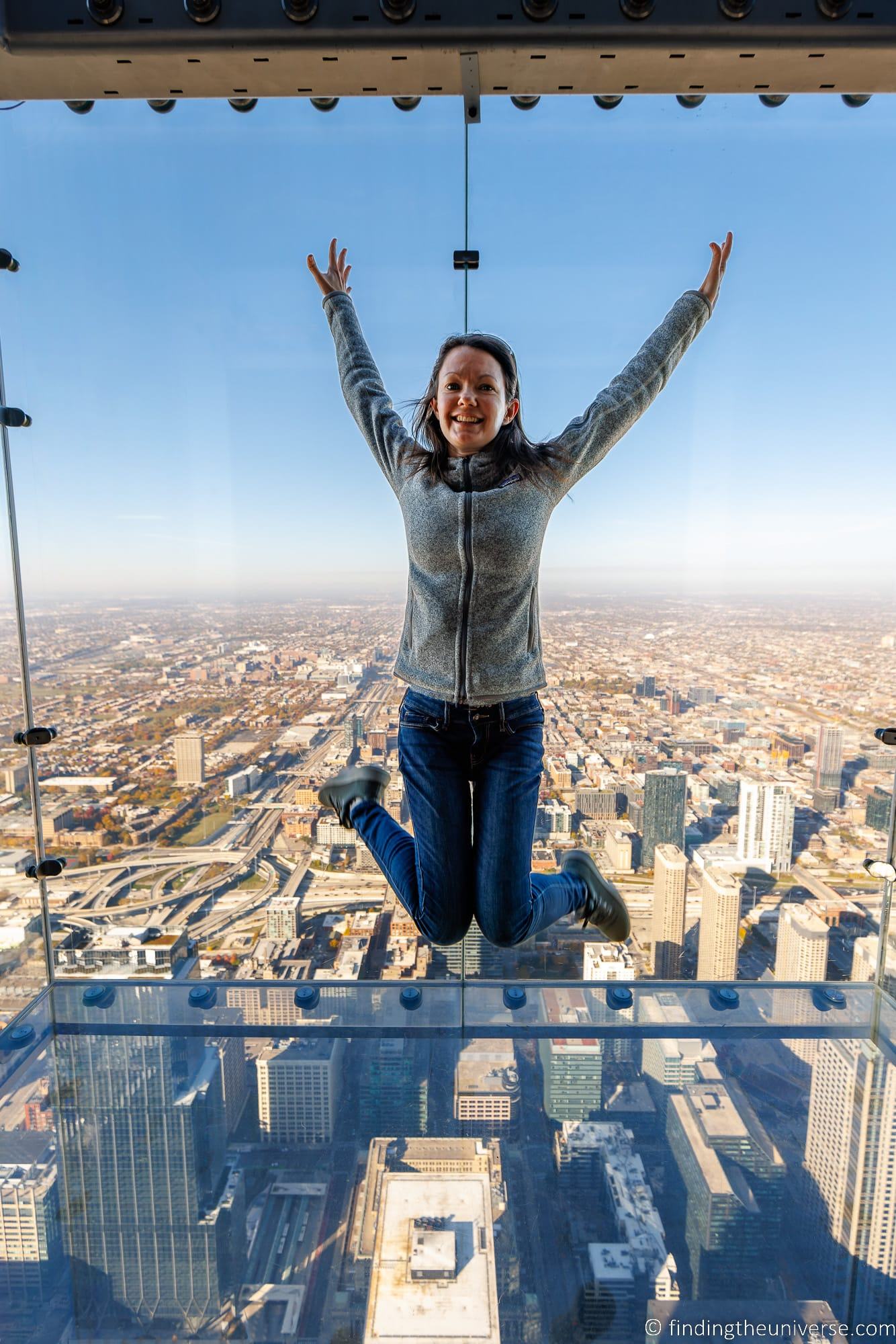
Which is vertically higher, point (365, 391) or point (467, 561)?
point (365, 391)

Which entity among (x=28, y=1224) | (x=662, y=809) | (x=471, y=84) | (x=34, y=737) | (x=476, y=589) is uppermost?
(x=471, y=84)

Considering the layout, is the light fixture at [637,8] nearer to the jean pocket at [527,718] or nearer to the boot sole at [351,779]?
the jean pocket at [527,718]

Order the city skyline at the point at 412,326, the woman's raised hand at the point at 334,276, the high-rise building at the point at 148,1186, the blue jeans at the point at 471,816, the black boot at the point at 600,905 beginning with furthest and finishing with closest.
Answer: the city skyline at the point at 412,326
the black boot at the point at 600,905
the woman's raised hand at the point at 334,276
the blue jeans at the point at 471,816
the high-rise building at the point at 148,1186

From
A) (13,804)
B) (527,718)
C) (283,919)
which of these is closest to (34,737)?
(13,804)

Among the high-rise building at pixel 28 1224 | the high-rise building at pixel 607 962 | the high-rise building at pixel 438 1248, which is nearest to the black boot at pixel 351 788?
the high-rise building at pixel 438 1248

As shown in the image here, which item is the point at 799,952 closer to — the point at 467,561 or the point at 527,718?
the point at 527,718

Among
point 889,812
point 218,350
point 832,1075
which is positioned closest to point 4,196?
point 218,350
